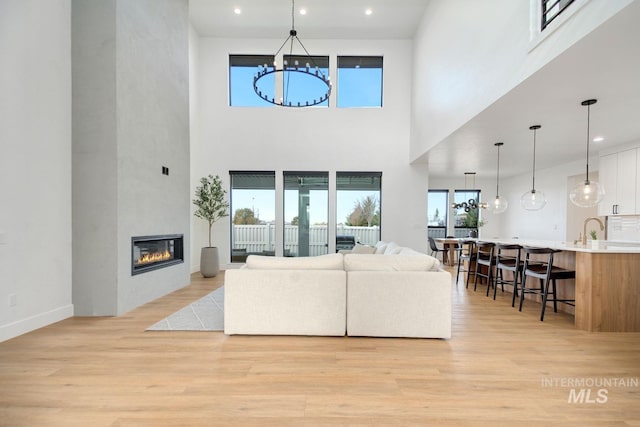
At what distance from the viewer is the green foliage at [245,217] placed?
7211 mm

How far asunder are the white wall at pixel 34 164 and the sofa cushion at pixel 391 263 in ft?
10.7

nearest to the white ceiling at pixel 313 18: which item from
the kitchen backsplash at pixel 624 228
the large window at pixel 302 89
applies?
the large window at pixel 302 89

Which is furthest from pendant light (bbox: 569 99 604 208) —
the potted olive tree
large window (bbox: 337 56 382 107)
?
the potted olive tree

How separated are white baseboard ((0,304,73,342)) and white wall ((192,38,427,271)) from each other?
373cm

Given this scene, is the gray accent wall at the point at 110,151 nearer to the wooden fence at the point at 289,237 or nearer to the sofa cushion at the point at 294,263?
the sofa cushion at the point at 294,263

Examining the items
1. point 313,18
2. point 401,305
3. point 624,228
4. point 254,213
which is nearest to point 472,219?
point 624,228

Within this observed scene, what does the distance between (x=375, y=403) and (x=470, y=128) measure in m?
4.04

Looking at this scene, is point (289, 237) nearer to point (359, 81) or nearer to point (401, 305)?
point (359, 81)

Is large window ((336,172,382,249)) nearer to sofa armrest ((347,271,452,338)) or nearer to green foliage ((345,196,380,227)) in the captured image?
green foliage ((345,196,380,227))

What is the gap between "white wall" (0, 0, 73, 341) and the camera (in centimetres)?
281

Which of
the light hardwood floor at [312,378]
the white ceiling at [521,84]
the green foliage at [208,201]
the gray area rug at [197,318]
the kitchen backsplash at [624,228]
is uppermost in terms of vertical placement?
the white ceiling at [521,84]

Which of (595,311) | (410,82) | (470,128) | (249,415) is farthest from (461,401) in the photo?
(410,82)

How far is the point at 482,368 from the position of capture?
2320 mm

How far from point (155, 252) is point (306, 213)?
3.62 meters
